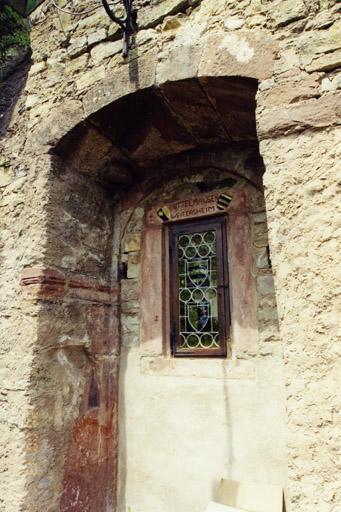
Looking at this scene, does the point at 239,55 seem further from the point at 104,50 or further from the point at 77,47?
the point at 77,47

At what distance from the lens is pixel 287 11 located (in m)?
2.01

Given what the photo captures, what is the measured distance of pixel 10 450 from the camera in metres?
2.39

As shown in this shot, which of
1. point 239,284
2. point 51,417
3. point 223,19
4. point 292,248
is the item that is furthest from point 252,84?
point 51,417

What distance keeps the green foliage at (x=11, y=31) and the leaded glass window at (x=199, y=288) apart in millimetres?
2055

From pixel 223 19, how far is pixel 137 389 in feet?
8.29

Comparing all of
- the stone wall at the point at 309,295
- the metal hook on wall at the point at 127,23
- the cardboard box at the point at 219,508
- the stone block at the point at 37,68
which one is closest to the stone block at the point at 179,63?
the metal hook on wall at the point at 127,23

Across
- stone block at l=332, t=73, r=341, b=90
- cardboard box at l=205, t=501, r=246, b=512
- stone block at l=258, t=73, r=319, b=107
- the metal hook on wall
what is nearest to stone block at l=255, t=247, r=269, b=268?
stone block at l=258, t=73, r=319, b=107

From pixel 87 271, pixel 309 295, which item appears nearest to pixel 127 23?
pixel 87 271

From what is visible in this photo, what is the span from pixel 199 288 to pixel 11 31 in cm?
271

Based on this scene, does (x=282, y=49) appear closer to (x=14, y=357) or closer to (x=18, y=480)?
(x=14, y=357)

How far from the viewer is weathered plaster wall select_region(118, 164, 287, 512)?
2504 mm

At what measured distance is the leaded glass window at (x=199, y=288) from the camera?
2824 mm

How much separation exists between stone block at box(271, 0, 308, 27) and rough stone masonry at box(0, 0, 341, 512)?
0.01 metres

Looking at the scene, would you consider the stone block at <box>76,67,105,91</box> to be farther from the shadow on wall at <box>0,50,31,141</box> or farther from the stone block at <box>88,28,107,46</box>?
the shadow on wall at <box>0,50,31,141</box>
